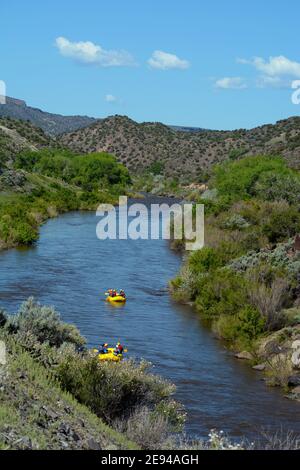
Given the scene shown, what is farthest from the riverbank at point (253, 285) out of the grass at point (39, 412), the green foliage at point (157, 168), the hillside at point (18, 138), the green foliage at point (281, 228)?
the green foliage at point (157, 168)

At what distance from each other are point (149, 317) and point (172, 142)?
414ft

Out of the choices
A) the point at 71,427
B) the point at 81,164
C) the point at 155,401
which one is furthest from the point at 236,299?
the point at 81,164

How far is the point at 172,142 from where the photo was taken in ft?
506

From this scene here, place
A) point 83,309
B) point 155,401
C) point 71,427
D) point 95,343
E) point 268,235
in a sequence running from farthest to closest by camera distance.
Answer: point 268,235 < point 83,309 < point 95,343 < point 155,401 < point 71,427

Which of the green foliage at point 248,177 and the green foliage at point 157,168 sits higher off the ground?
the green foliage at point 157,168

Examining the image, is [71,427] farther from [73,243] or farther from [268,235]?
[73,243]

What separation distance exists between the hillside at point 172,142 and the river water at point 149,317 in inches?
2637

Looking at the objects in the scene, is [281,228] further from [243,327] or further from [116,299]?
[243,327]

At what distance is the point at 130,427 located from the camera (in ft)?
41.3

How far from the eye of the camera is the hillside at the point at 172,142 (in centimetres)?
12400

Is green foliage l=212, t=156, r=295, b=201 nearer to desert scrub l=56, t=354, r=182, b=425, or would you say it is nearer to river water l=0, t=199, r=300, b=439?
river water l=0, t=199, r=300, b=439

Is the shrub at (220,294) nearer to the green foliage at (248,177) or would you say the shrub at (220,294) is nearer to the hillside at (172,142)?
the green foliage at (248,177)
